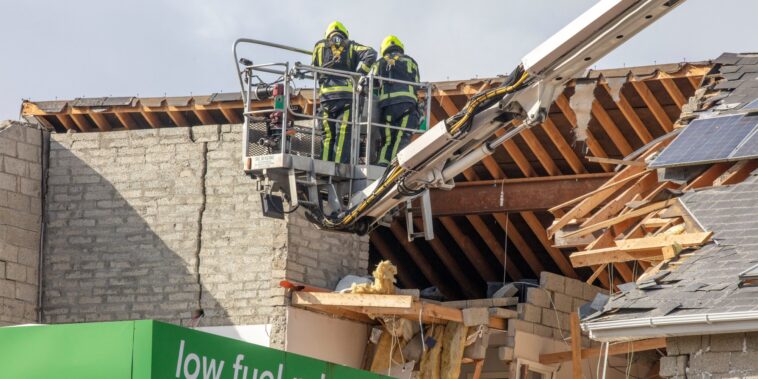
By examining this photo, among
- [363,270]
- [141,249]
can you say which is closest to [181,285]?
[141,249]

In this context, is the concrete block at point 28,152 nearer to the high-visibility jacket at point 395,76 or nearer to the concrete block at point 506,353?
the high-visibility jacket at point 395,76

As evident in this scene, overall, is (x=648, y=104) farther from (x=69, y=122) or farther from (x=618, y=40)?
(x=69, y=122)

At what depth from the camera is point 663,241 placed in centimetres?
1633

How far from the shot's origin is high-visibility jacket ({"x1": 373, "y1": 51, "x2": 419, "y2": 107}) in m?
19.7

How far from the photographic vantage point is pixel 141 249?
2105 cm

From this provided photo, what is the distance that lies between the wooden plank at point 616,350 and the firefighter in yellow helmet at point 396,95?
3.16 metres

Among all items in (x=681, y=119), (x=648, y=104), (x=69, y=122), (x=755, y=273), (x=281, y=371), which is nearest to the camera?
(x=281, y=371)

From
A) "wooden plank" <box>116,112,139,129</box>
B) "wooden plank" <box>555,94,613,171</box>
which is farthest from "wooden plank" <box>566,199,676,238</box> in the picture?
"wooden plank" <box>116,112,139,129</box>

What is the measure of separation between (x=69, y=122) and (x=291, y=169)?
172 inches

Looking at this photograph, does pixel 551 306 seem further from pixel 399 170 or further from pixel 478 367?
pixel 399 170

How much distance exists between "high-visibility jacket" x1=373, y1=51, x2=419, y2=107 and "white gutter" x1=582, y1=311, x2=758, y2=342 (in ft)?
17.2

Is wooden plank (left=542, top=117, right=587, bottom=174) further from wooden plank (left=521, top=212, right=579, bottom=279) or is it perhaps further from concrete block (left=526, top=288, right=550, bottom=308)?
concrete block (left=526, top=288, right=550, bottom=308)

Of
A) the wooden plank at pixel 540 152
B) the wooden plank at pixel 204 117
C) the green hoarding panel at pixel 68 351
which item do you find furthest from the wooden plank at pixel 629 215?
the wooden plank at pixel 204 117

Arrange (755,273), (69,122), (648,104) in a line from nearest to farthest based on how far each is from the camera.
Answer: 1. (755,273)
2. (648,104)
3. (69,122)
